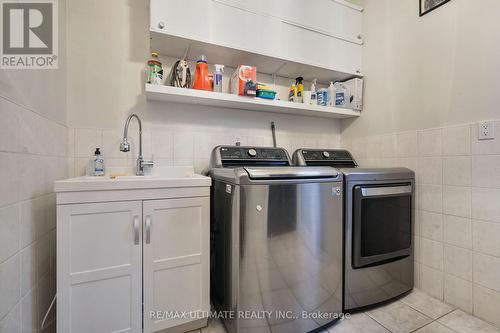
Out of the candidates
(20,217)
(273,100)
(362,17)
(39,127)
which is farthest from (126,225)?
(362,17)

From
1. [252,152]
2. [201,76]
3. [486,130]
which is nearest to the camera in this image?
[486,130]

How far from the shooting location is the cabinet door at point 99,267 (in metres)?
0.96

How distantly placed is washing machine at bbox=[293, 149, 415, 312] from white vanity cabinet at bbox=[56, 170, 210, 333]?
87 cm

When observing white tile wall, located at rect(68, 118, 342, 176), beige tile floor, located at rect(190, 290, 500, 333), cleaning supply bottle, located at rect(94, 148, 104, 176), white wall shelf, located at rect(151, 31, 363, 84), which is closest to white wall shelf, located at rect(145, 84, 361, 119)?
white tile wall, located at rect(68, 118, 342, 176)

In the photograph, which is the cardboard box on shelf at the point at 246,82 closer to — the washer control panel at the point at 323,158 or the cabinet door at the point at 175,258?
the washer control panel at the point at 323,158

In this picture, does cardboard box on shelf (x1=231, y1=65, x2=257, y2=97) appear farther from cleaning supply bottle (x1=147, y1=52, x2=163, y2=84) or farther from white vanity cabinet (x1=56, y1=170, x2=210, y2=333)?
white vanity cabinet (x1=56, y1=170, x2=210, y2=333)

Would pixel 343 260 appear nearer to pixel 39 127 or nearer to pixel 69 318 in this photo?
pixel 69 318

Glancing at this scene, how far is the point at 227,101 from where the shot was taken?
5.34 ft

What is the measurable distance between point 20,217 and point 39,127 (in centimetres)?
45

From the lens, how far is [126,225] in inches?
41.6

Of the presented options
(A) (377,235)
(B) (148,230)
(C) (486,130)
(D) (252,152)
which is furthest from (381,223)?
(B) (148,230)

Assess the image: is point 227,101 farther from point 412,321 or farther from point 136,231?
point 412,321

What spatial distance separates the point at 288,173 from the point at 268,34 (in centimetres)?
117

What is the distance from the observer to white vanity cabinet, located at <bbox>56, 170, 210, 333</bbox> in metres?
0.97
